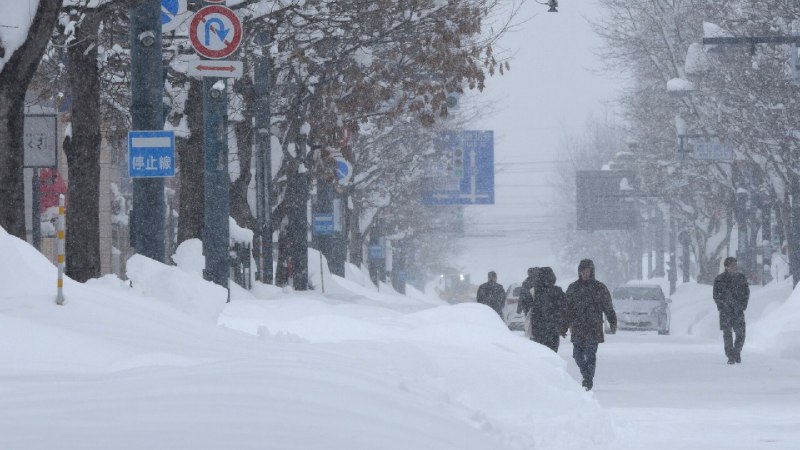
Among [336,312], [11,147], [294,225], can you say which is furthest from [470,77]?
[294,225]

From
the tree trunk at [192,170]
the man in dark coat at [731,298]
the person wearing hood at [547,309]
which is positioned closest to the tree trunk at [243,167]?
the tree trunk at [192,170]

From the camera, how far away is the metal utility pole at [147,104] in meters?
16.1

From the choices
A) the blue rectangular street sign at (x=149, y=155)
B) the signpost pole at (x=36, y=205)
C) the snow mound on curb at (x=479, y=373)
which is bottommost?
the snow mound on curb at (x=479, y=373)

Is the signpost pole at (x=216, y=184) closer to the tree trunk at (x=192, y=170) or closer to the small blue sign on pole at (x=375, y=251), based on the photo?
the tree trunk at (x=192, y=170)

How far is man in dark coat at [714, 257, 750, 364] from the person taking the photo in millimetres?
22344

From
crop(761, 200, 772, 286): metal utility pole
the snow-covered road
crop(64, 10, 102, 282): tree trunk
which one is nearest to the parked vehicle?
crop(761, 200, 772, 286): metal utility pole

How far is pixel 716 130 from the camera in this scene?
4203 cm

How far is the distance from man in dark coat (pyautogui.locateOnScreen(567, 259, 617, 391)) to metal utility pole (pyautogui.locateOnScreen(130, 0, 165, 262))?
4427 mm

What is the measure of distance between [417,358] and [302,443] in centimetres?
570

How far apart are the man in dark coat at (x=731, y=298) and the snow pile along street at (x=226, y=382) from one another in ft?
23.3

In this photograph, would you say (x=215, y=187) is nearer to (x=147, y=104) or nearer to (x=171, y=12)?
(x=171, y=12)

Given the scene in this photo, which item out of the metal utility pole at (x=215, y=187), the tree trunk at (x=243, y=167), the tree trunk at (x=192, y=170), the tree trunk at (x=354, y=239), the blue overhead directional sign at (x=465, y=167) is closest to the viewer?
the metal utility pole at (x=215, y=187)

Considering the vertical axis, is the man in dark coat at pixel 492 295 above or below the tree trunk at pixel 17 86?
below

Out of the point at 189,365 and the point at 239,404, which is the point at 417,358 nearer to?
the point at 189,365
